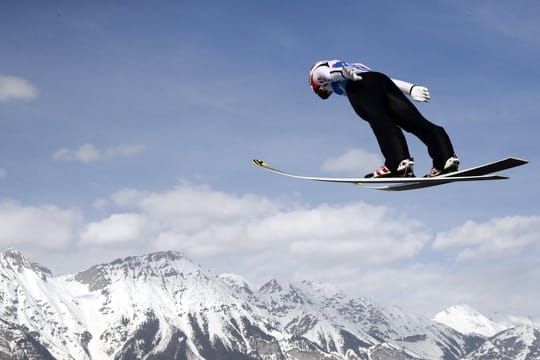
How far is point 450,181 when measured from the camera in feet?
28.9

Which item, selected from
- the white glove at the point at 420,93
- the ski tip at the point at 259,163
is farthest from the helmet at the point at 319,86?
the ski tip at the point at 259,163

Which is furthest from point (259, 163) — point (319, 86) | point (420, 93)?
point (420, 93)

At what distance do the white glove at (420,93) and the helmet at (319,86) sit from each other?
1242mm

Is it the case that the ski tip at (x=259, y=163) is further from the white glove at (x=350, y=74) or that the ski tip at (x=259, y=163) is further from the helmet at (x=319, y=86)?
the white glove at (x=350, y=74)

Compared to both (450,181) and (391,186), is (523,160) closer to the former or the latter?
(450,181)

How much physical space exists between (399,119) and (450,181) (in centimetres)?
124

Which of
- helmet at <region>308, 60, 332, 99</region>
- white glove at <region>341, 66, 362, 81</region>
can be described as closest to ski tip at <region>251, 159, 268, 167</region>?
helmet at <region>308, 60, 332, 99</region>

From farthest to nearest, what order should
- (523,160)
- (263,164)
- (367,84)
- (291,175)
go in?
(263,164) < (291,175) < (367,84) < (523,160)

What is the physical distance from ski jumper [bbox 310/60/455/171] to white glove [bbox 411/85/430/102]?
91 millimetres

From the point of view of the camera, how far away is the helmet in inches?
383

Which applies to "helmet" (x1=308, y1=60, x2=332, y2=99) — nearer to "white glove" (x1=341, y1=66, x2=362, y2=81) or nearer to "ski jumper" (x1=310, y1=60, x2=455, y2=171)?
"ski jumper" (x1=310, y1=60, x2=455, y2=171)

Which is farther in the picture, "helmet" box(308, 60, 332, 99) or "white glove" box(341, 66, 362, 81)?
"helmet" box(308, 60, 332, 99)

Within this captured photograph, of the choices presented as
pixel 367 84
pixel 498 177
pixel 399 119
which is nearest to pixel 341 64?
pixel 367 84

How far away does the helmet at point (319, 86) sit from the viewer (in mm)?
9734
